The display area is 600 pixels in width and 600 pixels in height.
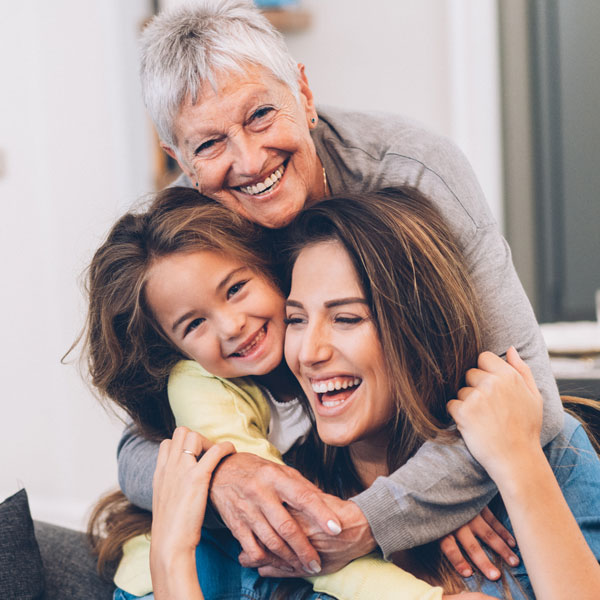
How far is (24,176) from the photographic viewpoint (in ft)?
10.2

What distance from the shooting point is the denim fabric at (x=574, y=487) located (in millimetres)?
1284

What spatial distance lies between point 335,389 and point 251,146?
46 centimetres

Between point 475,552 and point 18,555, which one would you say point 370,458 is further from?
point 18,555

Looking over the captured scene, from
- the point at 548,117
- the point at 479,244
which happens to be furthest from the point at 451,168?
the point at 548,117

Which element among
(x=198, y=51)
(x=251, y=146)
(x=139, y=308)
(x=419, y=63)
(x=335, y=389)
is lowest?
(x=335, y=389)

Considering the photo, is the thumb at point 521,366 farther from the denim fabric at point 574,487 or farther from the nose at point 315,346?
the nose at point 315,346

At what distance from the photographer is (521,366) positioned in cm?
131

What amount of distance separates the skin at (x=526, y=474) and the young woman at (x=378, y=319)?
66 mm

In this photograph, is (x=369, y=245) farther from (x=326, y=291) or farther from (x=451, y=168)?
(x=451, y=168)

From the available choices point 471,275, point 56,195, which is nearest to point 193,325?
point 471,275

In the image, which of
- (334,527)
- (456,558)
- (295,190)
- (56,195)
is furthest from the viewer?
(56,195)

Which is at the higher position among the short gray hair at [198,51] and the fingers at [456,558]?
the short gray hair at [198,51]

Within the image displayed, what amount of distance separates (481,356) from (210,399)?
1.64 feet

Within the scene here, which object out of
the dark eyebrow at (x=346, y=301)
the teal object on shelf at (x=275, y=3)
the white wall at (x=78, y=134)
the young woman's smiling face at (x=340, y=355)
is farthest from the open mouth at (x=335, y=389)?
the teal object on shelf at (x=275, y=3)
